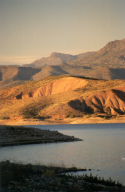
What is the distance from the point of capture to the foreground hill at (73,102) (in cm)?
12100

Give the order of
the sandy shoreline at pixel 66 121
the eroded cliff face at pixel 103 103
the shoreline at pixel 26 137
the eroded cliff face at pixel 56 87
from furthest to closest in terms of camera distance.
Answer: the eroded cliff face at pixel 56 87 < the eroded cliff face at pixel 103 103 < the sandy shoreline at pixel 66 121 < the shoreline at pixel 26 137

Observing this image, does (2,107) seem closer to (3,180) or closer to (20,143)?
(20,143)

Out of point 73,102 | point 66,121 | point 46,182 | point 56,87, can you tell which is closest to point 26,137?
point 46,182

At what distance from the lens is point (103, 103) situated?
418 feet

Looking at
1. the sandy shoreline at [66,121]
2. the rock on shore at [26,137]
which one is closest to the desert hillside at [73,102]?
the sandy shoreline at [66,121]

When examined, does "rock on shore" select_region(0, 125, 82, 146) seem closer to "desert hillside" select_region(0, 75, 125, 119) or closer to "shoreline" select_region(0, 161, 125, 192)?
"shoreline" select_region(0, 161, 125, 192)

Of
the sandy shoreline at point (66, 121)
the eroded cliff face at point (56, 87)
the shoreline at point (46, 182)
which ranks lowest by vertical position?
the shoreline at point (46, 182)

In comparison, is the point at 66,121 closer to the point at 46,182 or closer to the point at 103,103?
the point at 103,103

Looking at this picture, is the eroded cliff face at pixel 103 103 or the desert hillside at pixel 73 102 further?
the eroded cliff face at pixel 103 103

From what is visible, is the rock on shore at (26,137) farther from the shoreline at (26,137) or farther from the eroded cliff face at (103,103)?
the eroded cliff face at (103,103)

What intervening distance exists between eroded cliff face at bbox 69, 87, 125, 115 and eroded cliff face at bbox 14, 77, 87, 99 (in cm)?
2644

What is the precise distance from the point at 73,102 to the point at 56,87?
122 feet

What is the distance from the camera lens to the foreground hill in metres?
121

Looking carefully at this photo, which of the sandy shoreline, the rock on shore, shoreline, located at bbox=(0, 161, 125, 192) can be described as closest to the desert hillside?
the sandy shoreline
